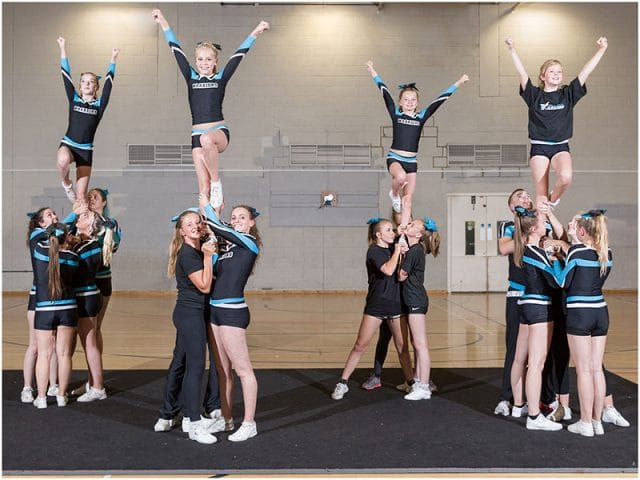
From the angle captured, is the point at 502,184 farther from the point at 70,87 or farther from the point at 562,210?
the point at 70,87

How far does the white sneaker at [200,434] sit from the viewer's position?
4.51 meters

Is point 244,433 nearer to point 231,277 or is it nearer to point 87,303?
point 231,277

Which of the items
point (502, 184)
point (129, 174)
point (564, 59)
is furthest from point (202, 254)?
point (564, 59)

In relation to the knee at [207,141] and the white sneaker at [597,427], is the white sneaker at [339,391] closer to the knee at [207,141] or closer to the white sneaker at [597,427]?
the white sneaker at [597,427]

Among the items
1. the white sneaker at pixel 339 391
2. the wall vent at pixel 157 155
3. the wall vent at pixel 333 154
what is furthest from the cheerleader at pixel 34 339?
the wall vent at pixel 333 154

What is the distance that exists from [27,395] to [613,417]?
4.68 metres

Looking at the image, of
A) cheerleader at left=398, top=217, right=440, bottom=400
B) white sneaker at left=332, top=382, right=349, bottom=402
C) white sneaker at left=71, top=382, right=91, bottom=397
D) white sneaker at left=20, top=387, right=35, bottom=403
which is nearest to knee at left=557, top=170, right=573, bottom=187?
cheerleader at left=398, top=217, right=440, bottom=400

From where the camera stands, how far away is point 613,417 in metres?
4.97

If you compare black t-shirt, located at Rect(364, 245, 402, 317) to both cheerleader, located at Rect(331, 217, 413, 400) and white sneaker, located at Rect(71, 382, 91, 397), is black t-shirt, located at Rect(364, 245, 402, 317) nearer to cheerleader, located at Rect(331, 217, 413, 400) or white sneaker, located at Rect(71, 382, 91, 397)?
cheerleader, located at Rect(331, 217, 413, 400)

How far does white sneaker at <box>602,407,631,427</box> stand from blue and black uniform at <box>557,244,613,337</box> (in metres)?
0.72

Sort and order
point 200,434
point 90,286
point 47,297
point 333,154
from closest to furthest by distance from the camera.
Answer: point 200,434 → point 47,297 → point 90,286 → point 333,154

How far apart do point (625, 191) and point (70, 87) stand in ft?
39.3

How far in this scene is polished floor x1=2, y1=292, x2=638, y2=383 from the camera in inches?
300

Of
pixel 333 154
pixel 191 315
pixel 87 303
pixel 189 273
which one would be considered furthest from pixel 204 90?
pixel 333 154
